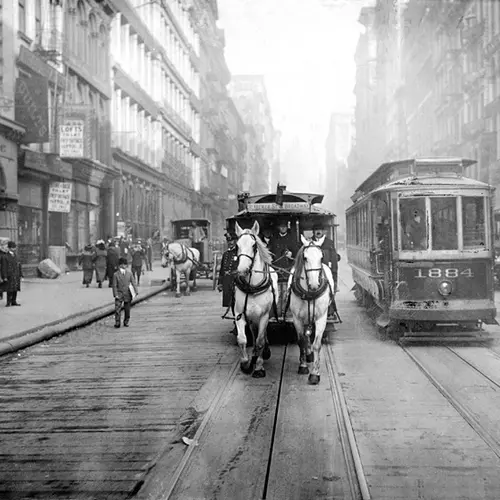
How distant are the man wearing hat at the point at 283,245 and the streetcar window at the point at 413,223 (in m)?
1.96

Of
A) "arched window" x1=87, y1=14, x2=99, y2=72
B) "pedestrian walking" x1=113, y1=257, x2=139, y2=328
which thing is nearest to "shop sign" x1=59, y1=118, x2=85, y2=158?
"arched window" x1=87, y1=14, x2=99, y2=72

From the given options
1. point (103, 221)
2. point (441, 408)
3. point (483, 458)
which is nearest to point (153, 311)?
point (441, 408)

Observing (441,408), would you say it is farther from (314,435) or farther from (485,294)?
(485,294)

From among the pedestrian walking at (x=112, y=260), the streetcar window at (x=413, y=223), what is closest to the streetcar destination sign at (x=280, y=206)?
the streetcar window at (x=413, y=223)

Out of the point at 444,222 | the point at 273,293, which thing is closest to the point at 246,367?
the point at 273,293

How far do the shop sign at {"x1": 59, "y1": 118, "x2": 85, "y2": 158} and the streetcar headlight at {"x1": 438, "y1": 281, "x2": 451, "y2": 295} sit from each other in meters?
19.2

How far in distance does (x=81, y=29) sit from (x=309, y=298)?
1075 inches

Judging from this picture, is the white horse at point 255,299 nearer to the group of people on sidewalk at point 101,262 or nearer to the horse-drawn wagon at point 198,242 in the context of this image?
the group of people on sidewalk at point 101,262

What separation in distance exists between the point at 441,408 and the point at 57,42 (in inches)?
1016

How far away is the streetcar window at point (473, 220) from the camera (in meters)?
11.3

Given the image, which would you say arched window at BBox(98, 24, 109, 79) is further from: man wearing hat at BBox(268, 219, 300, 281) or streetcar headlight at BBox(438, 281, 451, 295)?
streetcar headlight at BBox(438, 281, 451, 295)

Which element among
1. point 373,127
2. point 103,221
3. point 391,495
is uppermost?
point 373,127

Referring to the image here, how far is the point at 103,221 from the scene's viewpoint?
3559 centimetres

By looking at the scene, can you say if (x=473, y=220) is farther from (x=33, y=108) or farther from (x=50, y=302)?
(x=33, y=108)
